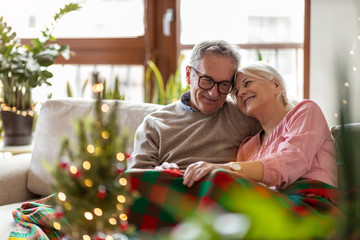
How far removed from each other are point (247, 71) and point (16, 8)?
2422 mm

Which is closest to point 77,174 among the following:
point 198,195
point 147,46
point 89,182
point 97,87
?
point 89,182

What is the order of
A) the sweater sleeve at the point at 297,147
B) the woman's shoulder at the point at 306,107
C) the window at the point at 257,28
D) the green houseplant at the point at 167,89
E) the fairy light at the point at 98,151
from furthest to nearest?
the window at the point at 257,28
the green houseplant at the point at 167,89
the woman's shoulder at the point at 306,107
the sweater sleeve at the point at 297,147
the fairy light at the point at 98,151

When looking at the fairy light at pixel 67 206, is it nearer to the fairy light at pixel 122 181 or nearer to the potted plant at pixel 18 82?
the fairy light at pixel 122 181

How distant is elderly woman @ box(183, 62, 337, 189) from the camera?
5.20 ft

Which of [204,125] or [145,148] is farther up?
[204,125]

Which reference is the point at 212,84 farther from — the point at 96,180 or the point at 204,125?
the point at 96,180

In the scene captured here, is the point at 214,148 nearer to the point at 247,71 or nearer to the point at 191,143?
the point at 191,143

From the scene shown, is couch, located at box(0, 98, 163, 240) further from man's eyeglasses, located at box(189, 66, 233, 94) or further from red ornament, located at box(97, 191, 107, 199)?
red ornament, located at box(97, 191, 107, 199)

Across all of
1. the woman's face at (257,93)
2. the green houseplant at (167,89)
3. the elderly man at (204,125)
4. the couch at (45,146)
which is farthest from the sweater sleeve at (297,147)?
the green houseplant at (167,89)

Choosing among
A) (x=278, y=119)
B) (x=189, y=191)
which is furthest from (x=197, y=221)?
(x=278, y=119)

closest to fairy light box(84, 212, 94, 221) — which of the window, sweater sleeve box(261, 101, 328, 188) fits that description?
sweater sleeve box(261, 101, 328, 188)

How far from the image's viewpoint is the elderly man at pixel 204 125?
193 cm

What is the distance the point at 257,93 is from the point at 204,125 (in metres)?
0.31

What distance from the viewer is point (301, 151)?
1615 mm
